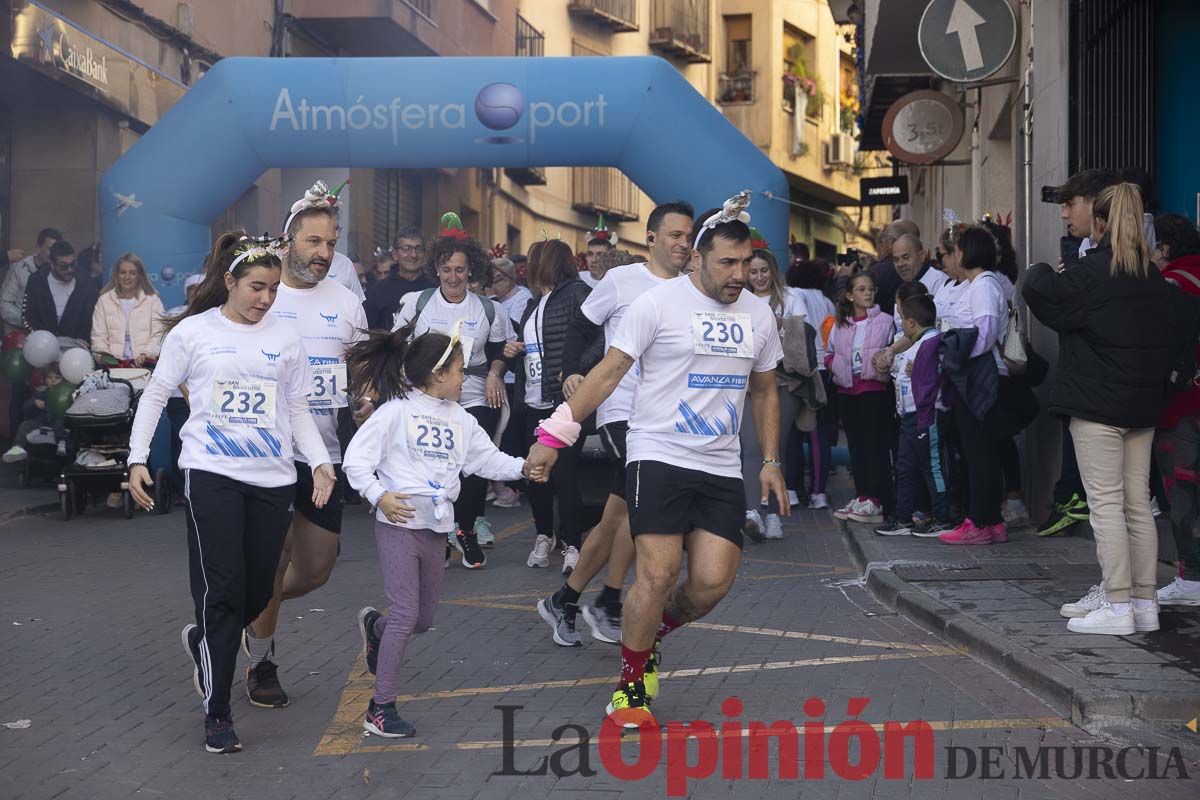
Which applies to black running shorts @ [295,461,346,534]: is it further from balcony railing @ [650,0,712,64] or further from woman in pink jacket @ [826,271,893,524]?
balcony railing @ [650,0,712,64]

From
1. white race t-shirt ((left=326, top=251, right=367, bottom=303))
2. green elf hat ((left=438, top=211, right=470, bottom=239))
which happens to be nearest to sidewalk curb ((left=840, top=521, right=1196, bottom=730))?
white race t-shirt ((left=326, top=251, right=367, bottom=303))

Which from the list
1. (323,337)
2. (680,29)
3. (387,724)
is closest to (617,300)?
(323,337)

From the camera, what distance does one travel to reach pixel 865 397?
40.1 ft

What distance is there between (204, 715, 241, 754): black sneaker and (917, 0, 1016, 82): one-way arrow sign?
9.02 metres

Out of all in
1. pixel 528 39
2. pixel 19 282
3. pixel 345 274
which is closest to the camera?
pixel 345 274

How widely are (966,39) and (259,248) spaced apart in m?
8.33

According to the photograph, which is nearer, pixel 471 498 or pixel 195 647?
pixel 195 647

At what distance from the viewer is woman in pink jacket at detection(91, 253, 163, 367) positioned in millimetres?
13633

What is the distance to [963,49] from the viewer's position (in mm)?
13031

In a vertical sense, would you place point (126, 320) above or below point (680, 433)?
above

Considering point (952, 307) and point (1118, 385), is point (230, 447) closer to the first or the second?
point (1118, 385)

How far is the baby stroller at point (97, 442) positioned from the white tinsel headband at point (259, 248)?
20.9 feet

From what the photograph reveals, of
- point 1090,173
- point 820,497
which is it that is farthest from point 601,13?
point 1090,173

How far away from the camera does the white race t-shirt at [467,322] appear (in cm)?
1062
